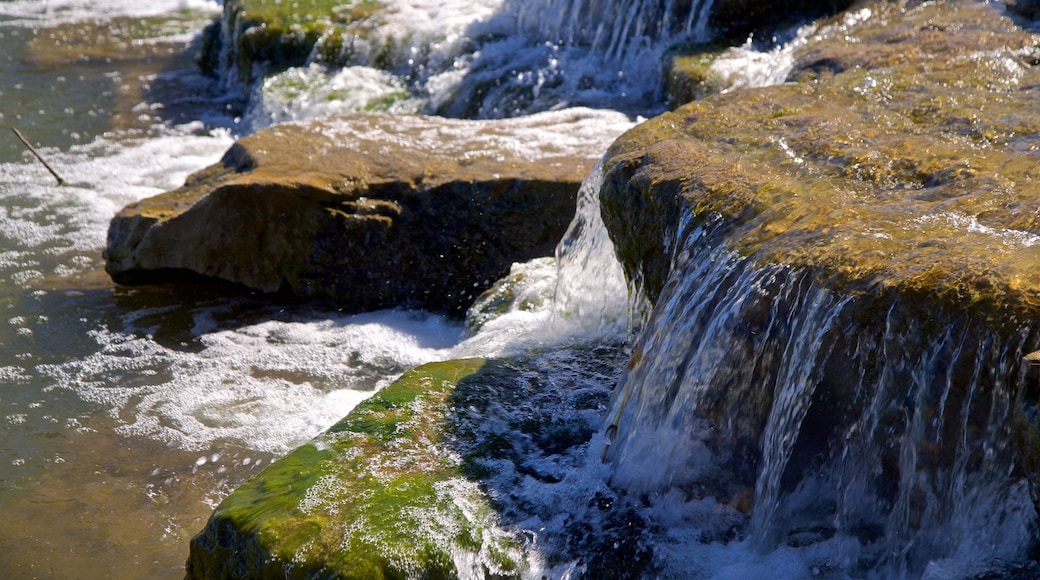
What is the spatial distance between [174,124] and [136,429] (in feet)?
21.1

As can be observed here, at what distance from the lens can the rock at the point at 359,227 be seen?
5797mm

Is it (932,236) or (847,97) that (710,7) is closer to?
(847,97)

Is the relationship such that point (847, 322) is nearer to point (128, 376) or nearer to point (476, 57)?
point (128, 376)

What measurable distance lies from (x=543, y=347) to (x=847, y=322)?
72.4 inches

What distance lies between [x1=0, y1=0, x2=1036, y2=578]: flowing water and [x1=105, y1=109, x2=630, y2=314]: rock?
0.23 metres

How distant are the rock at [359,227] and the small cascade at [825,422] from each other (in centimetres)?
241

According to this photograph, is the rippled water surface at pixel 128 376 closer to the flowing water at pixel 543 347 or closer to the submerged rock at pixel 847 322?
the flowing water at pixel 543 347

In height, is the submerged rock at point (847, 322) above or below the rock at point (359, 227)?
above

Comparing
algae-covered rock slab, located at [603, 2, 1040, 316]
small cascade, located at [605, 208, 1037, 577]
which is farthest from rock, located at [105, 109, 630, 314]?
small cascade, located at [605, 208, 1037, 577]

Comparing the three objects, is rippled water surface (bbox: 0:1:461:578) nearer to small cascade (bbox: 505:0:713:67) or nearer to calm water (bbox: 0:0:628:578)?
calm water (bbox: 0:0:628:578)

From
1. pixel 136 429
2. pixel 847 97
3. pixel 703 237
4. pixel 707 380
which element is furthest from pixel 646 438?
pixel 136 429

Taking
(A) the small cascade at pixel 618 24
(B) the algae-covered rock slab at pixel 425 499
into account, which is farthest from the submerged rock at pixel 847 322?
(A) the small cascade at pixel 618 24

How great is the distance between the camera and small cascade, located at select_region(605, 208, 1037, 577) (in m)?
2.60

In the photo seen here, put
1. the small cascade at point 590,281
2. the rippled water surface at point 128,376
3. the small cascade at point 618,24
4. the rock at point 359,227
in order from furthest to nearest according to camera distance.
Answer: the small cascade at point 618,24, the rock at point 359,227, the small cascade at point 590,281, the rippled water surface at point 128,376
